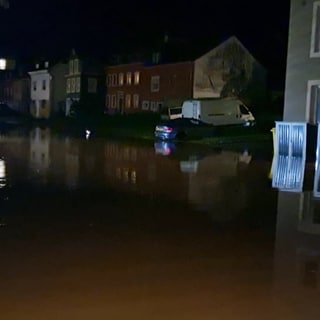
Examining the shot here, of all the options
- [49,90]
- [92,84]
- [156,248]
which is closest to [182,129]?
[156,248]

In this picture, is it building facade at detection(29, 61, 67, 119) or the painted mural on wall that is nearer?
the painted mural on wall

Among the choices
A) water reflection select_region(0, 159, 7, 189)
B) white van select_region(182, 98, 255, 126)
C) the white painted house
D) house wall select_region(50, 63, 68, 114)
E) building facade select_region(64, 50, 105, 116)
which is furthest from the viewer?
the white painted house

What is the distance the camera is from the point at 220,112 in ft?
138

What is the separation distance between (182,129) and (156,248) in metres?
27.8

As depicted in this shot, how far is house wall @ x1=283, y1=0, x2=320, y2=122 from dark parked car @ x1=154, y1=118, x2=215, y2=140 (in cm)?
1279

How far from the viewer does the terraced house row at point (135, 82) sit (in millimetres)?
54125

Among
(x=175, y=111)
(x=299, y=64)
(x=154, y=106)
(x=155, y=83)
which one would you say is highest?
(x=155, y=83)

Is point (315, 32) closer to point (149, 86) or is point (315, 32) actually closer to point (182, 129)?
point (182, 129)

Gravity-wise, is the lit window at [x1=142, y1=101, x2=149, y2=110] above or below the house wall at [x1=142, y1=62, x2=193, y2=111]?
below

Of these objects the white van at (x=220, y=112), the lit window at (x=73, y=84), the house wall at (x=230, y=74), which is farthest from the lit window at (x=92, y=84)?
the white van at (x=220, y=112)

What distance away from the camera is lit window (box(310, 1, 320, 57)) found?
21750mm

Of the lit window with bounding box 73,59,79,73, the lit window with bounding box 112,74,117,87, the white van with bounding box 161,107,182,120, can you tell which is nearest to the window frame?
the lit window with bounding box 112,74,117,87

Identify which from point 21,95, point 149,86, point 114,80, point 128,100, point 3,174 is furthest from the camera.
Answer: point 21,95

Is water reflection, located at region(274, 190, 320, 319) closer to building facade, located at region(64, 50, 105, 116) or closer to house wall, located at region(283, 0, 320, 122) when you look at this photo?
house wall, located at region(283, 0, 320, 122)
